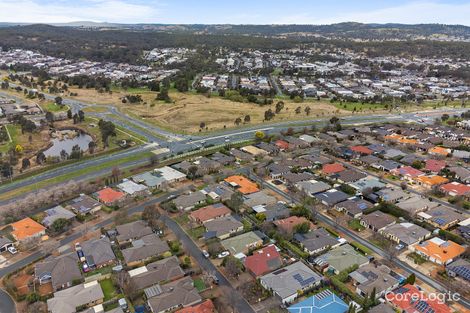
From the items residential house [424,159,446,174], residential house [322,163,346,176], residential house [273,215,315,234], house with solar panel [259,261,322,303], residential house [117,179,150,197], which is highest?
residential house [424,159,446,174]

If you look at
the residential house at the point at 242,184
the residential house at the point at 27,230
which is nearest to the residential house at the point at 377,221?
the residential house at the point at 242,184

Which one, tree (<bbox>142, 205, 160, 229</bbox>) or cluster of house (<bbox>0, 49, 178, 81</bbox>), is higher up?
cluster of house (<bbox>0, 49, 178, 81</bbox>)

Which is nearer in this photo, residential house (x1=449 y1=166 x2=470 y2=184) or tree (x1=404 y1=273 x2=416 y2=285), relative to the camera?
tree (x1=404 y1=273 x2=416 y2=285)

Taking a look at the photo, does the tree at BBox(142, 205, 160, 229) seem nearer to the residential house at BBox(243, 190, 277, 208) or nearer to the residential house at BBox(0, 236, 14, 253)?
the residential house at BBox(243, 190, 277, 208)

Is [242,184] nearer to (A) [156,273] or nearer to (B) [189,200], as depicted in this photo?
(B) [189,200]

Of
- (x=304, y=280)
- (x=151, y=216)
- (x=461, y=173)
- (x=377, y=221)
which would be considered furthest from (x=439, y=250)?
(x=151, y=216)

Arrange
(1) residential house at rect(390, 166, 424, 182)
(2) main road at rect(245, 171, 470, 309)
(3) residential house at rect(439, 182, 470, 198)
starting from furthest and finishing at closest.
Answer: (1) residential house at rect(390, 166, 424, 182) < (3) residential house at rect(439, 182, 470, 198) < (2) main road at rect(245, 171, 470, 309)

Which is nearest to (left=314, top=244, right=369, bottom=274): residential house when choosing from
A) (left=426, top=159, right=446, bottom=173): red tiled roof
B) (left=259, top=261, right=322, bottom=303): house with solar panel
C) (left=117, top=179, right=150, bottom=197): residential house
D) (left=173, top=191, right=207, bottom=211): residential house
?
(left=259, top=261, right=322, bottom=303): house with solar panel
